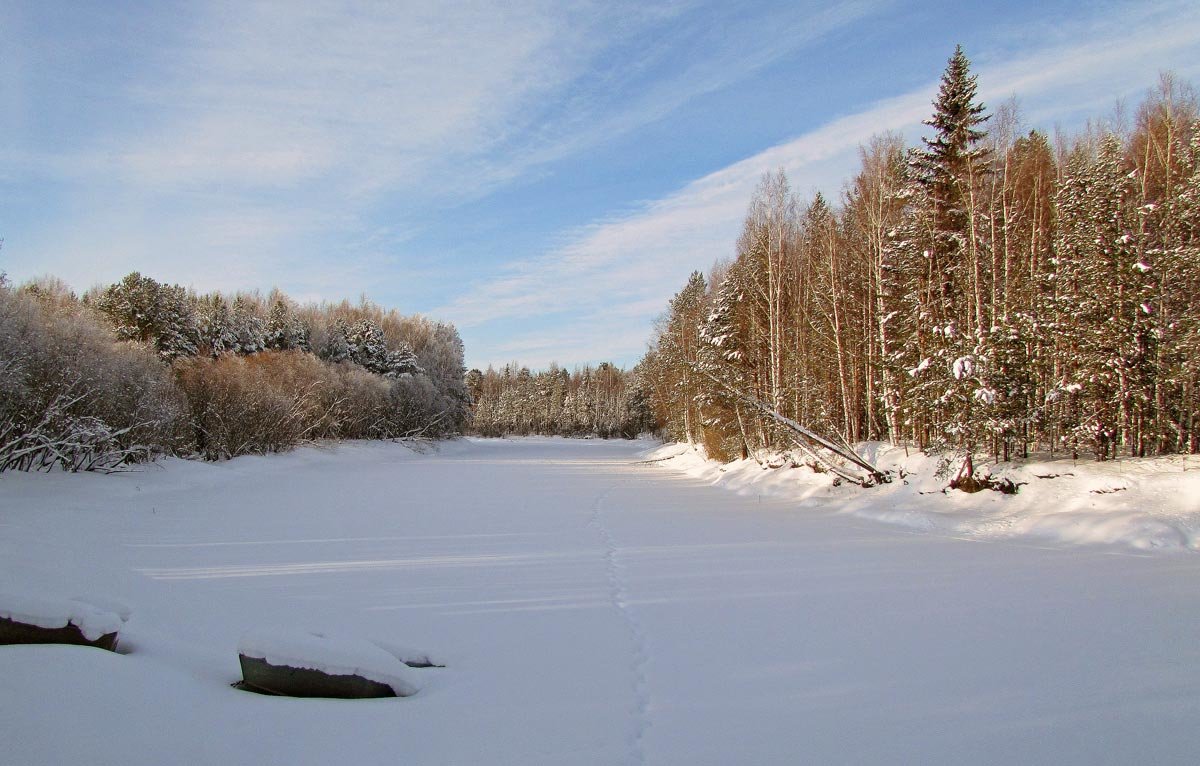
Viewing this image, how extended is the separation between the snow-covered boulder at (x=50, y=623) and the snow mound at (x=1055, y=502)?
11.6 metres

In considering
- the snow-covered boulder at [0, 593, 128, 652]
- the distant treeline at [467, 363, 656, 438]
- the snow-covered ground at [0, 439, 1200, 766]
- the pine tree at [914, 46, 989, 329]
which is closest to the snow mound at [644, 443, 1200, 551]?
the snow-covered ground at [0, 439, 1200, 766]

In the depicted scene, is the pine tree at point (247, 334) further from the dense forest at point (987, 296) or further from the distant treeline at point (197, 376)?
the dense forest at point (987, 296)

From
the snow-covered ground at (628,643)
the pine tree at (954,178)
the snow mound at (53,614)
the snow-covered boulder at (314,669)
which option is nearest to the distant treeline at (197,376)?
the snow-covered ground at (628,643)

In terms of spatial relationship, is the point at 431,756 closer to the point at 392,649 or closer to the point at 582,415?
the point at 392,649

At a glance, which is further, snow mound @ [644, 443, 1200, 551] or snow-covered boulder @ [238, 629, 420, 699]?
snow mound @ [644, 443, 1200, 551]

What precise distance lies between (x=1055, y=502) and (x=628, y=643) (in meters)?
10.3

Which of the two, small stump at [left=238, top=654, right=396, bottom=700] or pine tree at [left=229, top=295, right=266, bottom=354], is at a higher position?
pine tree at [left=229, top=295, right=266, bottom=354]

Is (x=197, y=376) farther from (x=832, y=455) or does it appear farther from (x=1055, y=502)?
(x=1055, y=502)

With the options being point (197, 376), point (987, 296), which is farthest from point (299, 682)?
point (197, 376)

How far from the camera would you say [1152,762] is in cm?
342

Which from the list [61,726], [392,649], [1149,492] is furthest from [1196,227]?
[61,726]

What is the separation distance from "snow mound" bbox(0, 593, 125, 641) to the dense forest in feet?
45.6

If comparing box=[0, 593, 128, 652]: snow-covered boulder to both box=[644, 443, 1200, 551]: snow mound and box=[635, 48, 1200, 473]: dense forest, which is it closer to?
box=[644, 443, 1200, 551]: snow mound

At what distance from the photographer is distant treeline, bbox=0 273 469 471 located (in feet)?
56.3
